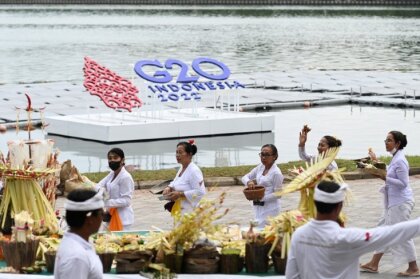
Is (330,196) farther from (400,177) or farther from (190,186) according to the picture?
(190,186)

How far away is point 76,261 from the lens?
7.42 m

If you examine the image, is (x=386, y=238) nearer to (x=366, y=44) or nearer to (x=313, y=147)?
(x=313, y=147)

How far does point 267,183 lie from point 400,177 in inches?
55.9

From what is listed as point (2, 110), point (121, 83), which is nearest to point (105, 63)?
point (2, 110)

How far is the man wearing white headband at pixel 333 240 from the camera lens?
311 inches

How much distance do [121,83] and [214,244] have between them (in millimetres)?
16637

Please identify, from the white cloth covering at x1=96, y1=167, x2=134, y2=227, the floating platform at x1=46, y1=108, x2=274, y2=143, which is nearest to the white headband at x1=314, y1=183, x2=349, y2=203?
the white cloth covering at x1=96, y1=167, x2=134, y2=227

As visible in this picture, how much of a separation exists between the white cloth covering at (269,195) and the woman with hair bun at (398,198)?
105cm

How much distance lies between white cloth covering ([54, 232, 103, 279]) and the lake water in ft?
49.9

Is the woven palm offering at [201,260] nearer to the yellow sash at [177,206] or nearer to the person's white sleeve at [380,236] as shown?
the yellow sash at [177,206]

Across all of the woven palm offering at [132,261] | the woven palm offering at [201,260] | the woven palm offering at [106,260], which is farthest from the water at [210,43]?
the woven palm offering at [201,260]

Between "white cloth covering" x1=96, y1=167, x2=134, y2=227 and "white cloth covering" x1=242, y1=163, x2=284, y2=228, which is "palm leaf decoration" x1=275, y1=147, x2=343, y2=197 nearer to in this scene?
"white cloth covering" x1=242, y1=163, x2=284, y2=228

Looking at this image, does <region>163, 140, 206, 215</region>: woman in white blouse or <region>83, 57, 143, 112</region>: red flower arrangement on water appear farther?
<region>83, 57, 143, 112</region>: red flower arrangement on water

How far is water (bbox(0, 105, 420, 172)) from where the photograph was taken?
24.0 metres
